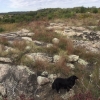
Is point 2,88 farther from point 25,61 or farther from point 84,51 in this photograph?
point 84,51

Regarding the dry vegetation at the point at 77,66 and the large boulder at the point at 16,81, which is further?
the large boulder at the point at 16,81

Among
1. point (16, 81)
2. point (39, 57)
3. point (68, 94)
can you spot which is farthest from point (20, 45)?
point (68, 94)

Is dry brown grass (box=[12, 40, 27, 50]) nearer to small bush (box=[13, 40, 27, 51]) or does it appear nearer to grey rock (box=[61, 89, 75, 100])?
small bush (box=[13, 40, 27, 51])

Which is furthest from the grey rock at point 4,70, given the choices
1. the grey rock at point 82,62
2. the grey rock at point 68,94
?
the grey rock at point 82,62

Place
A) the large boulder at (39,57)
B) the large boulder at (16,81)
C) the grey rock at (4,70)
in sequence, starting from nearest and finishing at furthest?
1. the large boulder at (16,81)
2. the grey rock at (4,70)
3. the large boulder at (39,57)

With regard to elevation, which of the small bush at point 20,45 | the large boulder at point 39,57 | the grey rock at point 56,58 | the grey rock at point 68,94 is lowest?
the grey rock at point 68,94

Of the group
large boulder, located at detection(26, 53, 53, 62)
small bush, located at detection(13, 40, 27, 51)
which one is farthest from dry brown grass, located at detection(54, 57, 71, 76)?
small bush, located at detection(13, 40, 27, 51)

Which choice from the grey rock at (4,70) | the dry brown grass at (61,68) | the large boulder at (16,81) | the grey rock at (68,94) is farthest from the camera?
the dry brown grass at (61,68)

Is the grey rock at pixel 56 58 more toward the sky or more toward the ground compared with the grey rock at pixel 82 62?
more toward the sky

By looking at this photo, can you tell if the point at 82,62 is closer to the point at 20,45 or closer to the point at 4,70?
the point at 20,45

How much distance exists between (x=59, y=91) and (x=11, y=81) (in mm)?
1534

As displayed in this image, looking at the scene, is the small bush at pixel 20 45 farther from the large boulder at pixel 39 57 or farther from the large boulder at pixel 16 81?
the large boulder at pixel 16 81

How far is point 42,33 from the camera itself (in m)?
10.5

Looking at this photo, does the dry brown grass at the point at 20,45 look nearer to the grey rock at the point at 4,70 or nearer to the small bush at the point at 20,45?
the small bush at the point at 20,45
